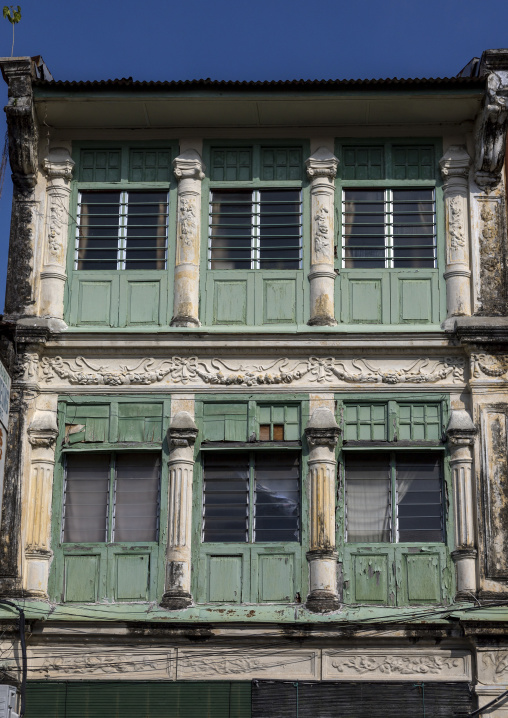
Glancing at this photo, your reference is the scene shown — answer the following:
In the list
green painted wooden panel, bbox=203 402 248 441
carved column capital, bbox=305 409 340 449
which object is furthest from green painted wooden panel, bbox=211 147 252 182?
carved column capital, bbox=305 409 340 449

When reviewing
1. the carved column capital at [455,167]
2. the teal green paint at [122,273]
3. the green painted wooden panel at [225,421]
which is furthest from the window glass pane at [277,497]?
the carved column capital at [455,167]

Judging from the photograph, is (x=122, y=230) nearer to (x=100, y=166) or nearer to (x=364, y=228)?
(x=100, y=166)

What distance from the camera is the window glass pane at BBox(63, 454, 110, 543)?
14.0m

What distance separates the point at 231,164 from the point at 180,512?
4466 millimetres

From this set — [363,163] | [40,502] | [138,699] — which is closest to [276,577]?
[138,699]

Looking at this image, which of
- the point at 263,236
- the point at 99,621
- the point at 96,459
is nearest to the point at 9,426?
the point at 96,459

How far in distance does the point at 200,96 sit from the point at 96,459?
179 inches

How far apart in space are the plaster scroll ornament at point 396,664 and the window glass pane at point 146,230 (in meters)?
5.22

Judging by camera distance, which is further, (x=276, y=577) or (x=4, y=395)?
(x=276, y=577)

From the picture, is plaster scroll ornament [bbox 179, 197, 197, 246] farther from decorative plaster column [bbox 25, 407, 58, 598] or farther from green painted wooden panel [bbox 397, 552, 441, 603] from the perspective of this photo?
green painted wooden panel [bbox 397, 552, 441, 603]

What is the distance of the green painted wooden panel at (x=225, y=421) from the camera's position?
46.6 feet

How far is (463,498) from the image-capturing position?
13789 millimetres

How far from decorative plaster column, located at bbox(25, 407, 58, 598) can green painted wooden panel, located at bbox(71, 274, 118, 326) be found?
1236 mm

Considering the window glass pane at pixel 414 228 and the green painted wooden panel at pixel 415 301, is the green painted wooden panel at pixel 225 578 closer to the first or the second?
the green painted wooden panel at pixel 415 301
